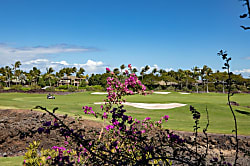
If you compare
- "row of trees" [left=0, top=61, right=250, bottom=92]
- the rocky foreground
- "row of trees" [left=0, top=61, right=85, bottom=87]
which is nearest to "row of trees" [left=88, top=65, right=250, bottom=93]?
"row of trees" [left=0, top=61, right=250, bottom=92]

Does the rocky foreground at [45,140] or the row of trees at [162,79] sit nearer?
the rocky foreground at [45,140]

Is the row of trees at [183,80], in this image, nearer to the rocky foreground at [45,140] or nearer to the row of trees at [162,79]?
the row of trees at [162,79]

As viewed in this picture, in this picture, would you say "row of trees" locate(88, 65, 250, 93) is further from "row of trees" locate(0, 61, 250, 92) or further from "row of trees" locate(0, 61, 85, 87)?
"row of trees" locate(0, 61, 85, 87)

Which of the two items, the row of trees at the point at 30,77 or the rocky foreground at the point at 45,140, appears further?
the row of trees at the point at 30,77

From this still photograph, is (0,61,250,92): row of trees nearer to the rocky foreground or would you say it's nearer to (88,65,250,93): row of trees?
(88,65,250,93): row of trees

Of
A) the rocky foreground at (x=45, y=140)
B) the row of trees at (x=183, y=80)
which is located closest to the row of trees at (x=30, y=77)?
the row of trees at (x=183, y=80)

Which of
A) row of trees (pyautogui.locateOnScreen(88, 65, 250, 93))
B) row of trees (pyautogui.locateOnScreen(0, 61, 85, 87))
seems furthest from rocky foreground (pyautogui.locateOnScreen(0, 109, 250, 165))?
row of trees (pyautogui.locateOnScreen(0, 61, 85, 87))

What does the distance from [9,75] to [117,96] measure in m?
80.7

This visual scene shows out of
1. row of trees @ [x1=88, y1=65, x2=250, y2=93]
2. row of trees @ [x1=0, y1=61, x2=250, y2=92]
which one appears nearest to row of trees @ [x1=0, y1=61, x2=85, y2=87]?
row of trees @ [x1=0, y1=61, x2=250, y2=92]

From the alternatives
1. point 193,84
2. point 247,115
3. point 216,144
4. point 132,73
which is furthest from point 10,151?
point 193,84

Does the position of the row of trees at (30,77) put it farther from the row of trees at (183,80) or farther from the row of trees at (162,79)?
the row of trees at (183,80)

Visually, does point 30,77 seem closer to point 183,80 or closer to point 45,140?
point 183,80

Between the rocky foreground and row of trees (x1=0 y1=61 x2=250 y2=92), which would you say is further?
row of trees (x1=0 y1=61 x2=250 y2=92)

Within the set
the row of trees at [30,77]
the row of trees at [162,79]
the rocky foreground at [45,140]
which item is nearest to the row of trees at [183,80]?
the row of trees at [162,79]
